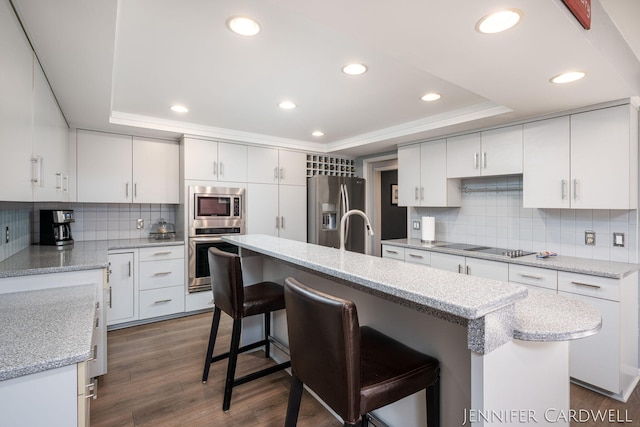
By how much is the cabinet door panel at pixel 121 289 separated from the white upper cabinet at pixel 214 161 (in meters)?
1.08

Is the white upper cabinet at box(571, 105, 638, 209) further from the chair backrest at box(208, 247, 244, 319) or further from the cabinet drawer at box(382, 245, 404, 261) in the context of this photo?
the chair backrest at box(208, 247, 244, 319)

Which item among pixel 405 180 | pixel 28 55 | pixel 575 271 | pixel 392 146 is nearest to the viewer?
pixel 28 55

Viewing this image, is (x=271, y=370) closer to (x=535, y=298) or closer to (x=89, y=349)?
(x=89, y=349)

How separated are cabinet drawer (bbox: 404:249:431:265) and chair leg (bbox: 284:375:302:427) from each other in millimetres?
2369

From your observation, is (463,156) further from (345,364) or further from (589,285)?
(345,364)

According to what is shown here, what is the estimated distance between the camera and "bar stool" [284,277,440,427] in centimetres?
100

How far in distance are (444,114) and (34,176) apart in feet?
10.3

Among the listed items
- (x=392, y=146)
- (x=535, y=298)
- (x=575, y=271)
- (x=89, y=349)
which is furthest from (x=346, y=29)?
(x=392, y=146)

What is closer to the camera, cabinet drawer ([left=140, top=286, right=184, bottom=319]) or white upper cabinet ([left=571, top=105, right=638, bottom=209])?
white upper cabinet ([left=571, top=105, right=638, bottom=209])

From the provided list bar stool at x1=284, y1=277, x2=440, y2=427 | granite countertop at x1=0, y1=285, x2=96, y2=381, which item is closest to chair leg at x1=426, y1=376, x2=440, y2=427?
bar stool at x1=284, y1=277, x2=440, y2=427

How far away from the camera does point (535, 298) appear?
1.29m

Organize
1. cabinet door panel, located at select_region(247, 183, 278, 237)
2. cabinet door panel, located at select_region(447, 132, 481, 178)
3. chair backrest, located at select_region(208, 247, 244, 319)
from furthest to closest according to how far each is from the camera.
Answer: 1. cabinet door panel, located at select_region(247, 183, 278, 237)
2. cabinet door panel, located at select_region(447, 132, 481, 178)
3. chair backrest, located at select_region(208, 247, 244, 319)

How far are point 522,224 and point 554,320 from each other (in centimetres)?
234

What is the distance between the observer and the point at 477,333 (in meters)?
0.93
